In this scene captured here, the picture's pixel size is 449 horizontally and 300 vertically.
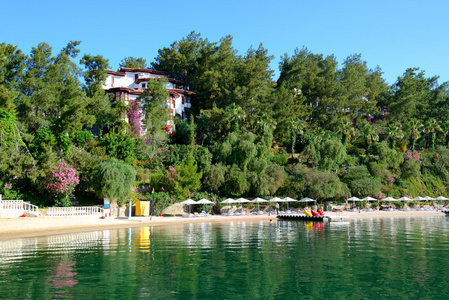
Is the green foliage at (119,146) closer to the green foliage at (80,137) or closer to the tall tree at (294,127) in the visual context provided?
the green foliage at (80,137)

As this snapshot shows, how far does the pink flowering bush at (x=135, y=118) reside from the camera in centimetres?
5862

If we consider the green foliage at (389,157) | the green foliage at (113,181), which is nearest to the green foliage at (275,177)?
the green foliage at (113,181)

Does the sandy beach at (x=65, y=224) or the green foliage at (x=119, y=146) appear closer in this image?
the sandy beach at (x=65, y=224)

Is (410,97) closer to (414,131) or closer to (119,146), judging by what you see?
(414,131)

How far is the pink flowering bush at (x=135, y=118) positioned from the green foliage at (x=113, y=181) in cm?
1667

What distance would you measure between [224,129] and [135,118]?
15.5 metres

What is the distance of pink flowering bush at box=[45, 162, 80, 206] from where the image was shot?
Answer: 122 feet

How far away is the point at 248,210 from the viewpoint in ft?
177

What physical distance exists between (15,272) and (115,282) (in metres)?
4.84

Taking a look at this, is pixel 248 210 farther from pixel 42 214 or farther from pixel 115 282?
pixel 115 282

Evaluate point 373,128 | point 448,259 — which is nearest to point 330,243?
point 448,259

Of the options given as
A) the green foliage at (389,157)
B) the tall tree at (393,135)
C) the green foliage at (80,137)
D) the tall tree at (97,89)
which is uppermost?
the tall tree at (97,89)

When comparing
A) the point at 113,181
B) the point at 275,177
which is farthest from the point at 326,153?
the point at 113,181

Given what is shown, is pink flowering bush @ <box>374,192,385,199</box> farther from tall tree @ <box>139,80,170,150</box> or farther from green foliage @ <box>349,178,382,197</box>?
tall tree @ <box>139,80,170,150</box>
